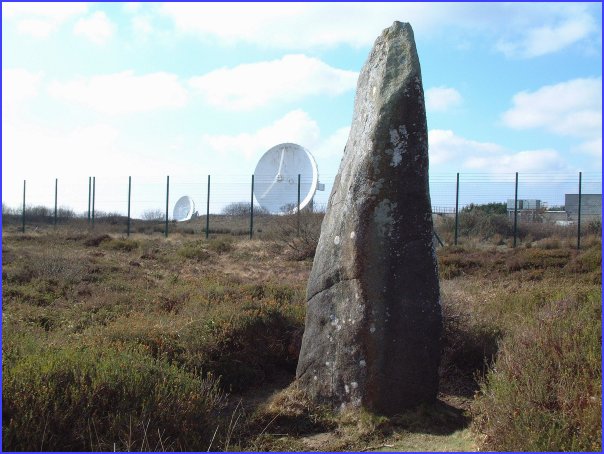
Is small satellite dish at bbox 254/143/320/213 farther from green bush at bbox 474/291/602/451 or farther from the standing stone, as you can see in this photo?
green bush at bbox 474/291/602/451

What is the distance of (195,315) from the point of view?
8.25 metres

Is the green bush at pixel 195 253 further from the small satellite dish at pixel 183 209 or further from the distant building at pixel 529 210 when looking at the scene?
the small satellite dish at pixel 183 209

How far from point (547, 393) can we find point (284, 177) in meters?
21.7

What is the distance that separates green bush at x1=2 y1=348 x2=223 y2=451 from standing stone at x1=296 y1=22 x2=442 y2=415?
1246mm

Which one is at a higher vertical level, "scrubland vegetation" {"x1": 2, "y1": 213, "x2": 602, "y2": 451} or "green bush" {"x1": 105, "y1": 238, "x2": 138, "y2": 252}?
"green bush" {"x1": 105, "y1": 238, "x2": 138, "y2": 252}

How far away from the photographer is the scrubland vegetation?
4.45 metres

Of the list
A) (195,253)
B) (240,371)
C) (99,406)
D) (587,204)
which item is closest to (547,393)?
(99,406)

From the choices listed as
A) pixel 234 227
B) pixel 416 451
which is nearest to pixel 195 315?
pixel 416 451

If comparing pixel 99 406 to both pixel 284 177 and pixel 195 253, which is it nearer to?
pixel 195 253

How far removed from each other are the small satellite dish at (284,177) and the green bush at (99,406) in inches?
728

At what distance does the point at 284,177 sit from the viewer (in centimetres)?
2577

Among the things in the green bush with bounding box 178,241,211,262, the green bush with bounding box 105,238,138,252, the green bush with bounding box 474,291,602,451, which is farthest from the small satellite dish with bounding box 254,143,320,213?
the green bush with bounding box 474,291,602,451

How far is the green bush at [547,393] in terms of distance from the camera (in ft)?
13.2

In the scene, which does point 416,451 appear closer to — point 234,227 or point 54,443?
point 54,443
